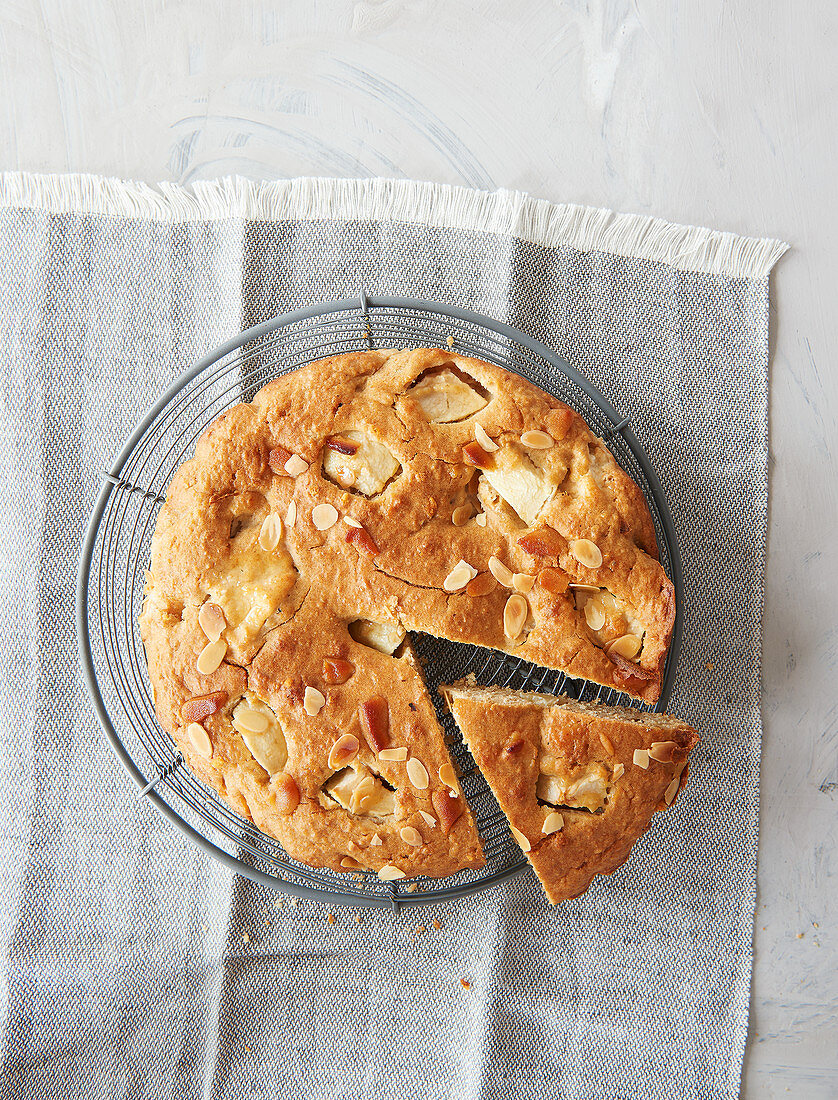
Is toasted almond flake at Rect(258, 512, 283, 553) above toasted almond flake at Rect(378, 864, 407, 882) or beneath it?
above

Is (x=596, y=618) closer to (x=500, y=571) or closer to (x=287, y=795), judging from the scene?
(x=500, y=571)

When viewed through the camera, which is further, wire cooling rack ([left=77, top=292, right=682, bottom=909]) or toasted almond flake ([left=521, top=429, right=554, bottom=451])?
wire cooling rack ([left=77, top=292, right=682, bottom=909])

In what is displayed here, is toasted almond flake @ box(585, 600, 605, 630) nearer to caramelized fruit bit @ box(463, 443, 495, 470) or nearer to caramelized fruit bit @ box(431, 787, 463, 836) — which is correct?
caramelized fruit bit @ box(463, 443, 495, 470)

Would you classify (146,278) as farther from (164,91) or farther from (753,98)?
(753,98)

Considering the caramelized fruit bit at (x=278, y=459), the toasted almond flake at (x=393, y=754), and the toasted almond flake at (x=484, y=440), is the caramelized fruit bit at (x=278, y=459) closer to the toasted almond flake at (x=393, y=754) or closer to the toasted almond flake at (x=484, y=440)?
the toasted almond flake at (x=484, y=440)

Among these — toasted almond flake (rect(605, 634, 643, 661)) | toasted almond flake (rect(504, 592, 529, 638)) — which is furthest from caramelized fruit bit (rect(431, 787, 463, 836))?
toasted almond flake (rect(605, 634, 643, 661))

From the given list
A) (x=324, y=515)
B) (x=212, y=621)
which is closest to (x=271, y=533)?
(x=324, y=515)

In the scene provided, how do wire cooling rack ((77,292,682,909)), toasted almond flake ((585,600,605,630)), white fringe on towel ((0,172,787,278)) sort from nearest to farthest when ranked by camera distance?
toasted almond flake ((585,600,605,630)) < wire cooling rack ((77,292,682,909)) < white fringe on towel ((0,172,787,278))
